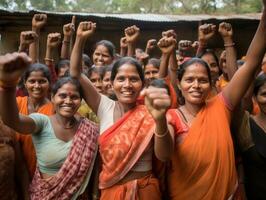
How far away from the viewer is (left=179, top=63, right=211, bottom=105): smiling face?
2.73m

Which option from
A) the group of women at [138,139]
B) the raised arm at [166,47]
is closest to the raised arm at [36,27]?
the group of women at [138,139]

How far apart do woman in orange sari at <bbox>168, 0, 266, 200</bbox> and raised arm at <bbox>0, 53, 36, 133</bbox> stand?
3.55ft

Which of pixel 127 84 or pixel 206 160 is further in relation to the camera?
pixel 127 84

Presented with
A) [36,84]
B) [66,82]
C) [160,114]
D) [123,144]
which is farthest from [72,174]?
[160,114]

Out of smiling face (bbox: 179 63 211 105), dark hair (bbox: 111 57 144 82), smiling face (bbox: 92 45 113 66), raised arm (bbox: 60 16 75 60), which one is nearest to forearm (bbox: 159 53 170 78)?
dark hair (bbox: 111 57 144 82)

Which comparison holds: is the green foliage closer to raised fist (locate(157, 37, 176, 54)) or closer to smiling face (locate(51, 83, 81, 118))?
raised fist (locate(157, 37, 176, 54))

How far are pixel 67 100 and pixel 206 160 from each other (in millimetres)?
1247

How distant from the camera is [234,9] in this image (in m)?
20.3

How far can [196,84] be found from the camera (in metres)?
2.72

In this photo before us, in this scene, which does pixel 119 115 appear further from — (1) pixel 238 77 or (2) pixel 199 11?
(2) pixel 199 11

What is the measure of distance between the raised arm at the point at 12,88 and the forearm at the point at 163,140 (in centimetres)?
87

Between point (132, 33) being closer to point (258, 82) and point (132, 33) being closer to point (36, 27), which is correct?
point (36, 27)

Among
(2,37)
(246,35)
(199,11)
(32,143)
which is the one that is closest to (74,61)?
(32,143)

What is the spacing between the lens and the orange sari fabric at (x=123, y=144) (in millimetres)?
2670
